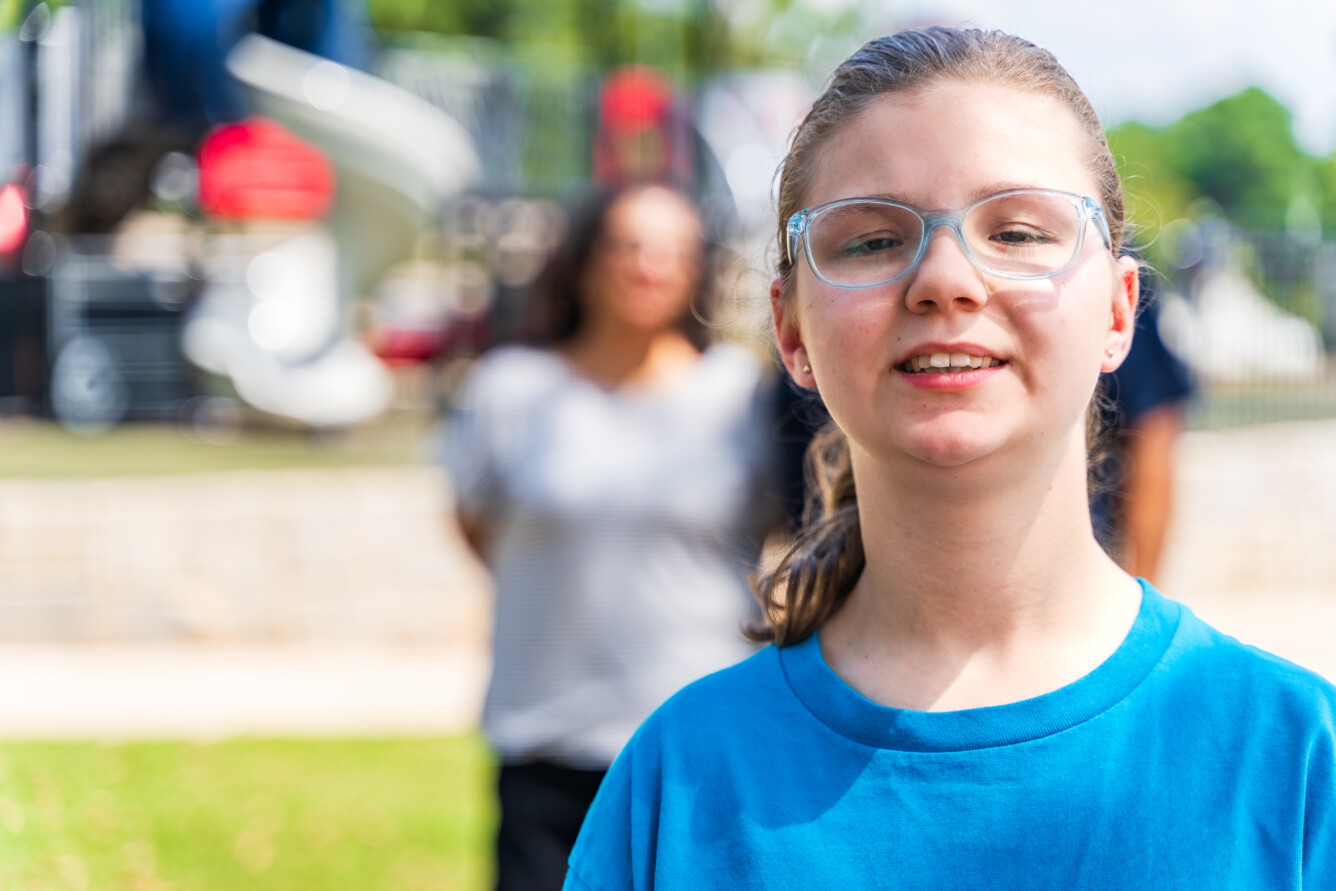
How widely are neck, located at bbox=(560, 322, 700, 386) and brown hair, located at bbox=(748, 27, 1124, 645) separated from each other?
5.73 feet

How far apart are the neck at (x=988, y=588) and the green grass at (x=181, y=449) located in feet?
28.4

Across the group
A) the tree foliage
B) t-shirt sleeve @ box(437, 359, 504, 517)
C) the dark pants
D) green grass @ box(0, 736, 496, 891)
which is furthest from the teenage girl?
green grass @ box(0, 736, 496, 891)

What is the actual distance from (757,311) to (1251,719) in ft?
3.03

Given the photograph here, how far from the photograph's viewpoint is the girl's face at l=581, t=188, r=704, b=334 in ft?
10.6

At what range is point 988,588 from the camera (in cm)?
120

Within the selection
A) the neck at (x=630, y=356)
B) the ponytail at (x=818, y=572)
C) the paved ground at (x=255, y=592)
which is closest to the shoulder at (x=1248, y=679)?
the ponytail at (x=818, y=572)

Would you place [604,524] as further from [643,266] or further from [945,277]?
[945,277]

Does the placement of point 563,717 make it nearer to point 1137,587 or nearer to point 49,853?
point 1137,587

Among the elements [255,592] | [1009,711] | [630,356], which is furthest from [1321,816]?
[255,592]

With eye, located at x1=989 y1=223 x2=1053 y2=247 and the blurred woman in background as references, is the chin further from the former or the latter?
the blurred woman in background

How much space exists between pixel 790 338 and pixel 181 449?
10.4 meters

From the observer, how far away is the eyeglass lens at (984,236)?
1.12 m

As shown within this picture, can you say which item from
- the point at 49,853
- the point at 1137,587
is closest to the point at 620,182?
the point at 1137,587

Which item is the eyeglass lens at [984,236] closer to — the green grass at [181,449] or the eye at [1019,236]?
the eye at [1019,236]
